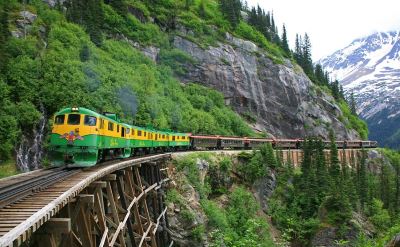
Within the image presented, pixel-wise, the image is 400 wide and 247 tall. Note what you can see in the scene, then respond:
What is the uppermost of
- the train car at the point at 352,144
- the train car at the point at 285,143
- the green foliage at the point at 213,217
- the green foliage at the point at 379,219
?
the train car at the point at 352,144

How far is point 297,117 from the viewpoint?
8300 cm

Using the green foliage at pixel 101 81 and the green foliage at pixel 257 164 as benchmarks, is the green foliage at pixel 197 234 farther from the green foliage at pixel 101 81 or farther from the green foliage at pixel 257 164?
the green foliage at pixel 257 164

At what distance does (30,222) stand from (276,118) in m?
75.9

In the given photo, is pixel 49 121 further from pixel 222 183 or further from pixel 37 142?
pixel 222 183

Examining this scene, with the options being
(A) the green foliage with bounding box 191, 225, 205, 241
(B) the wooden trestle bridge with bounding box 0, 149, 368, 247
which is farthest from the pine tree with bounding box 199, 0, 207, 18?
(B) the wooden trestle bridge with bounding box 0, 149, 368, 247

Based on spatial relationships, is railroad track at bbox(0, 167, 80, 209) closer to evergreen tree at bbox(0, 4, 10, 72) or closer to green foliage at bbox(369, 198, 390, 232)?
evergreen tree at bbox(0, 4, 10, 72)

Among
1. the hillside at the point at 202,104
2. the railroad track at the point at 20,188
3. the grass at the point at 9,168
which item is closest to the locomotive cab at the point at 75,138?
the railroad track at the point at 20,188

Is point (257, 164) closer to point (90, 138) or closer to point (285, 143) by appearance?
point (285, 143)

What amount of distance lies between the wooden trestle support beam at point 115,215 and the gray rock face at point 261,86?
158ft

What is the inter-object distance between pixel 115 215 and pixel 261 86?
68976 millimetres

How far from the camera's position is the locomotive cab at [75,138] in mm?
18578

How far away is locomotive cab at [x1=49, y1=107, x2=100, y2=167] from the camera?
18578mm

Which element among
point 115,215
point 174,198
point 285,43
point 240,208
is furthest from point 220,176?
point 285,43

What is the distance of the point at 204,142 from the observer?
51.7 m
